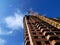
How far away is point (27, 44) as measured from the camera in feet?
127

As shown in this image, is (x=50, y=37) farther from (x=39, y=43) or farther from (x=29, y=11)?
(x=29, y=11)

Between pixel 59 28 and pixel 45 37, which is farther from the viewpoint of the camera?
pixel 59 28

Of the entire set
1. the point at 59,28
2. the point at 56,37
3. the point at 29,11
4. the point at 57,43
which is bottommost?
the point at 57,43

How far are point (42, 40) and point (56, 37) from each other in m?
2.90

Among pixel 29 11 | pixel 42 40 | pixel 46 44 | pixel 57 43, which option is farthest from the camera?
pixel 29 11

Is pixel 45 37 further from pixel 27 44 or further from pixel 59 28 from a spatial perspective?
pixel 59 28

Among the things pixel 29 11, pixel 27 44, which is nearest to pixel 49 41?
pixel 27 44

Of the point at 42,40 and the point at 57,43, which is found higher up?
the point at 42,40

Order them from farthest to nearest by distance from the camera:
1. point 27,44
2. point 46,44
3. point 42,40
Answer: point 27,44 < point 42,40 < point 46,44

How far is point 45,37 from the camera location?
3509cm

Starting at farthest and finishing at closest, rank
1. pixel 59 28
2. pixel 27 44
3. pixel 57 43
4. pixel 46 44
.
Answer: pixel 59 28 < pixel 27 44 < pixel 46 44 < pixel 57 43

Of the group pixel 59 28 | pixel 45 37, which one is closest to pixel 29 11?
pixel 59 28

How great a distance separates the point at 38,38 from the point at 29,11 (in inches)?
3644

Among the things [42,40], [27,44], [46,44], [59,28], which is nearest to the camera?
[46,44]
